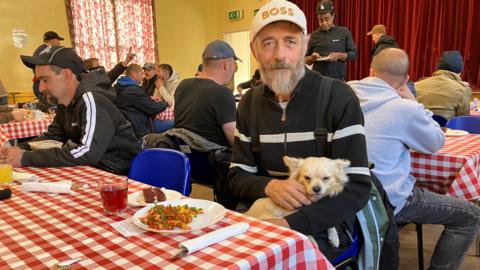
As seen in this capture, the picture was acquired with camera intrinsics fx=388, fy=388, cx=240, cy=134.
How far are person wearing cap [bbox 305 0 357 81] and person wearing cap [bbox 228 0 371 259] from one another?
4388 millimetres

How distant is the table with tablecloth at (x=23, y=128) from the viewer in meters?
3.68

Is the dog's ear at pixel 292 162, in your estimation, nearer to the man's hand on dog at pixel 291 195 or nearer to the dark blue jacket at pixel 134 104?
the man's hand on dog at pixel 291 195

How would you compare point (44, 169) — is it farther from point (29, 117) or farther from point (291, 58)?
point (29, 117)

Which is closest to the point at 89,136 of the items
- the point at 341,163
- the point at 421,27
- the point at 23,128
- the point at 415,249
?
the point at 341,163

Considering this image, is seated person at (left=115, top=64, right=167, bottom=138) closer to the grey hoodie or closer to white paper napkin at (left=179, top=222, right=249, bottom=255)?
the grey hoodie

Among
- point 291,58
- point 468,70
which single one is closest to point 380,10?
point 468,70

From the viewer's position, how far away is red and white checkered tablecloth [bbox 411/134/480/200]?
2.04 metres

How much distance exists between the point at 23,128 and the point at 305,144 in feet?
10.6

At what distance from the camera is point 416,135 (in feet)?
6.52

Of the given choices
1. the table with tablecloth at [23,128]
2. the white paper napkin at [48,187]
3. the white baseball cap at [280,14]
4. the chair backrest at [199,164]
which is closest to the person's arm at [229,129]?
the chair backrest at [199,164]

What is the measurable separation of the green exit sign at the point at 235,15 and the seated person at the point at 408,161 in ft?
28.8

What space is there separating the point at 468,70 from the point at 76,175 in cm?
731

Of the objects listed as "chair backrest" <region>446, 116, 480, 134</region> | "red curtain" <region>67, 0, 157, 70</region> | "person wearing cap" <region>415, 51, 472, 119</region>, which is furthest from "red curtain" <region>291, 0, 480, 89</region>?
"red curtain" <region>67, 0, 157, 70</region>

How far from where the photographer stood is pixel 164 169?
2.00 meters
